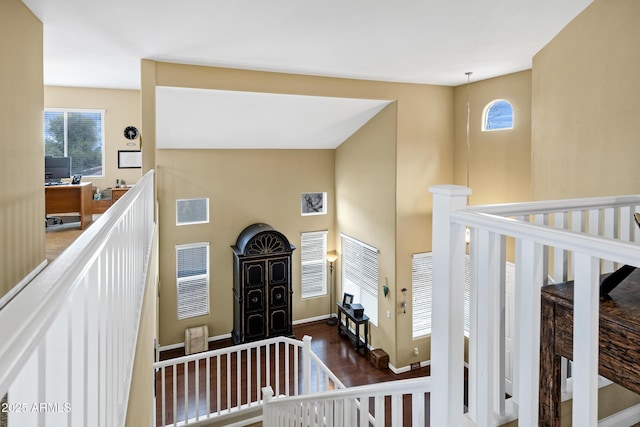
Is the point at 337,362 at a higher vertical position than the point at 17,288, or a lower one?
lower

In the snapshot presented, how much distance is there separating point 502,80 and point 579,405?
22.2 ft

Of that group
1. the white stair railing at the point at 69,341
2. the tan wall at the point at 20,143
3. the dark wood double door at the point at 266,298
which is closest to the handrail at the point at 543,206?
the white stair railing at the point at 69,341

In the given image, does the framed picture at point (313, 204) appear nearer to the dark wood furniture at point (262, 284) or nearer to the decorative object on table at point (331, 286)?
the decorative object on table at point (331, 286)

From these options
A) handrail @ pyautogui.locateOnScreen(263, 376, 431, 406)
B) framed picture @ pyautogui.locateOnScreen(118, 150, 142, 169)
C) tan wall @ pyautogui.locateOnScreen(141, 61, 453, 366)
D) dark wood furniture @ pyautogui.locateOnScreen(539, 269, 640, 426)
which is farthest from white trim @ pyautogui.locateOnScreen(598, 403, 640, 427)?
framed picture @ pyautogui.locateOnScreen(118, 150, 142, 169)

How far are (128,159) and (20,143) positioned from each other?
14.7 feet

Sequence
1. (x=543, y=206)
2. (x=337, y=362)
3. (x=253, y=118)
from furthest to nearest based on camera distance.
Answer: (x=337, y=362) → (x=253, y=118) → (x=543, y=206)

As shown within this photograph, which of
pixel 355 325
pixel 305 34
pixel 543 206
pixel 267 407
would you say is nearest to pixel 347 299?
pixel 355 325

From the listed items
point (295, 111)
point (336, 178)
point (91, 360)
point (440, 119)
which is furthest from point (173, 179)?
point (91, 360)

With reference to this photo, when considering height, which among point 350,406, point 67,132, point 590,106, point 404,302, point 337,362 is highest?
point 67,132

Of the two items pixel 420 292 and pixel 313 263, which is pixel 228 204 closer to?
pixel 313 263

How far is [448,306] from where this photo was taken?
1.49 metres

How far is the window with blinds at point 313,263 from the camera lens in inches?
380

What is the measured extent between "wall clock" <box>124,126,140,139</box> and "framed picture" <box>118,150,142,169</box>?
0.95ft

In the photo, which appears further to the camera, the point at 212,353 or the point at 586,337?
the point at 212,353
